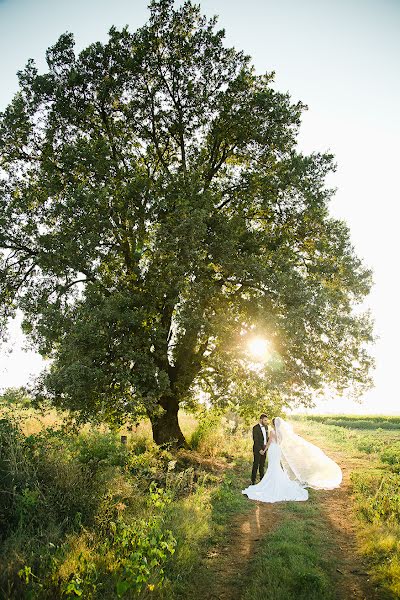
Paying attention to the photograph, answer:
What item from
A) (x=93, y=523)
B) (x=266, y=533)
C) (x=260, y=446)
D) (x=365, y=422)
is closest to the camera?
(x=93, y=523)

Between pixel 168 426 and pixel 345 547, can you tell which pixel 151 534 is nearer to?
pixel 345 547

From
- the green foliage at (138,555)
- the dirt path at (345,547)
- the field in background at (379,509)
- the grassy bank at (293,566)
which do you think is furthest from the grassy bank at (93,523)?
the field in background at (379,509)

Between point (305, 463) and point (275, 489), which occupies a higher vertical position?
point (305, 463)

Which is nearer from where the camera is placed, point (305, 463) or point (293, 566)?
point (293, 566)

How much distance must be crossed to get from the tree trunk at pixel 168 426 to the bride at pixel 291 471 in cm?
509

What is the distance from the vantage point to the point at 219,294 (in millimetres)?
17391

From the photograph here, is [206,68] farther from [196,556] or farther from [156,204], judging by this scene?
[196,556]

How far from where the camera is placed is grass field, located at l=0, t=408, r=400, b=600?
641 centimetres

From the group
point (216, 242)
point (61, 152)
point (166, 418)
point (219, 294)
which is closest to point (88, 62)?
point (61, 152)

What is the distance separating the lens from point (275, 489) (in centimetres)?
1361

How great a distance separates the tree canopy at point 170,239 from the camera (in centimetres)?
1503

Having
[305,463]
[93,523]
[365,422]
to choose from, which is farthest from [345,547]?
[365,422]

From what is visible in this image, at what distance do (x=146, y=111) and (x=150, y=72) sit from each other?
5.25 ft

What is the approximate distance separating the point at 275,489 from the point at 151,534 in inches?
277
